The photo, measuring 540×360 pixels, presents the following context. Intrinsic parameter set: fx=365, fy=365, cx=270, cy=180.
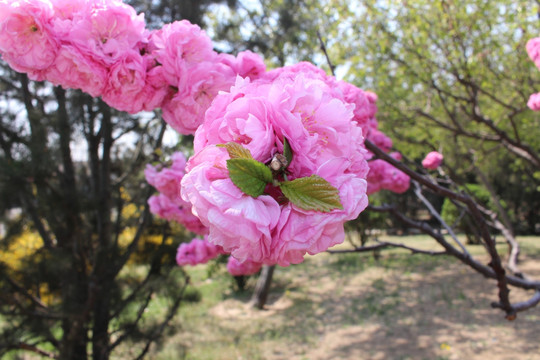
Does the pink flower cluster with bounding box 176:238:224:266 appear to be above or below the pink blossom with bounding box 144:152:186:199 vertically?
below

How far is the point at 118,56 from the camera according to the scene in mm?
1091

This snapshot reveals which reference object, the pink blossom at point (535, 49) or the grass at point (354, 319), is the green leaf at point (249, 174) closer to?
the pink blossom at point (535, 49)

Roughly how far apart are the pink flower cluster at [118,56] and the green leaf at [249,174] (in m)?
0.62

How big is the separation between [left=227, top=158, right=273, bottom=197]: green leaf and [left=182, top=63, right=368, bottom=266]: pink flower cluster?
16 millimetres

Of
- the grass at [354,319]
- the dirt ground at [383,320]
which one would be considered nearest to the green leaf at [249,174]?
the grass at [354,319]

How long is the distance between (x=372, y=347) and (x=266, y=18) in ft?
21.6

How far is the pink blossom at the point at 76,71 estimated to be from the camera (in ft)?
3.42

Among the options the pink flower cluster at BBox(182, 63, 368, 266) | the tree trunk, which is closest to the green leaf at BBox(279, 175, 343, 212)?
the pink flower cluster at BBox(182, 63, 368, 266)

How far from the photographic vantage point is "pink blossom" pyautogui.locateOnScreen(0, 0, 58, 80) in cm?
96

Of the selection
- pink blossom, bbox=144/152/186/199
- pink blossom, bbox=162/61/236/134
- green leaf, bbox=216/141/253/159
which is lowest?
green leaf, bbox=216/141/253/159

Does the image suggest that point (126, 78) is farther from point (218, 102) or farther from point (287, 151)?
point (287, 151)

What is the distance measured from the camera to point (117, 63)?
43.0 inches

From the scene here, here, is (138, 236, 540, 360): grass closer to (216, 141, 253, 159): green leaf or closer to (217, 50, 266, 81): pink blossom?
(217, 50, 266, 81): pink blossom

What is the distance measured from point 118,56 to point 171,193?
1422 mm
